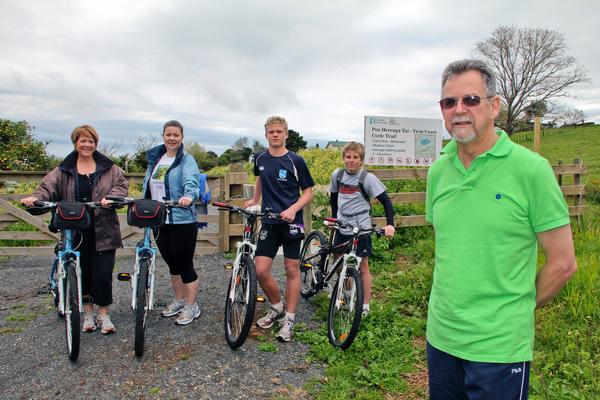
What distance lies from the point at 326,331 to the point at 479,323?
2772 mm

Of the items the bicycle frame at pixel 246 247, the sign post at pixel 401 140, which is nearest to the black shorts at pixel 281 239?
the bicycle frame at pixel 246 247

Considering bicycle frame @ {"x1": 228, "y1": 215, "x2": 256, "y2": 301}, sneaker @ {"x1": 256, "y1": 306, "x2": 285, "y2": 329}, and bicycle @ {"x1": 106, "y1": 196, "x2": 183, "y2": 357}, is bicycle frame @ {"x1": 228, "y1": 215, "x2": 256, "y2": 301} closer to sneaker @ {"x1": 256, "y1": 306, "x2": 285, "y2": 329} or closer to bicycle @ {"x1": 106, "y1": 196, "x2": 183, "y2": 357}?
sneaker @ {"x1": 256, "y1": 306, "x2": 285, "y2": 329}

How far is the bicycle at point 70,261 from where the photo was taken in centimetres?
343

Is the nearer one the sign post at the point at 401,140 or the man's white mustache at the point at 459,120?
the man's white mustache at the point at 459,120

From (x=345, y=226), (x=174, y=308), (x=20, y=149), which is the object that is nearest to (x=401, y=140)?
(x=345, y=226)

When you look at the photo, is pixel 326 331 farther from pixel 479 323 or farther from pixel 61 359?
pixel 479 323

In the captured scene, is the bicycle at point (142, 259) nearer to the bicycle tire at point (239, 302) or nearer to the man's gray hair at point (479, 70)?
the bicycle tire at point (239, 302)

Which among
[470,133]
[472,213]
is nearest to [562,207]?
[472,213]

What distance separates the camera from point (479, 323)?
1653mm

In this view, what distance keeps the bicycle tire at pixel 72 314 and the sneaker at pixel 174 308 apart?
1.01 metres

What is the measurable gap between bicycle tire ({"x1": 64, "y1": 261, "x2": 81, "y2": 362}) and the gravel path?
0.13m

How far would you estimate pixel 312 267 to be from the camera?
502cm

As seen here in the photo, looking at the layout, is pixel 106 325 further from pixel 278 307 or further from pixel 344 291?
pixel 344 291

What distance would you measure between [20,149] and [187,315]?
18.0 m
